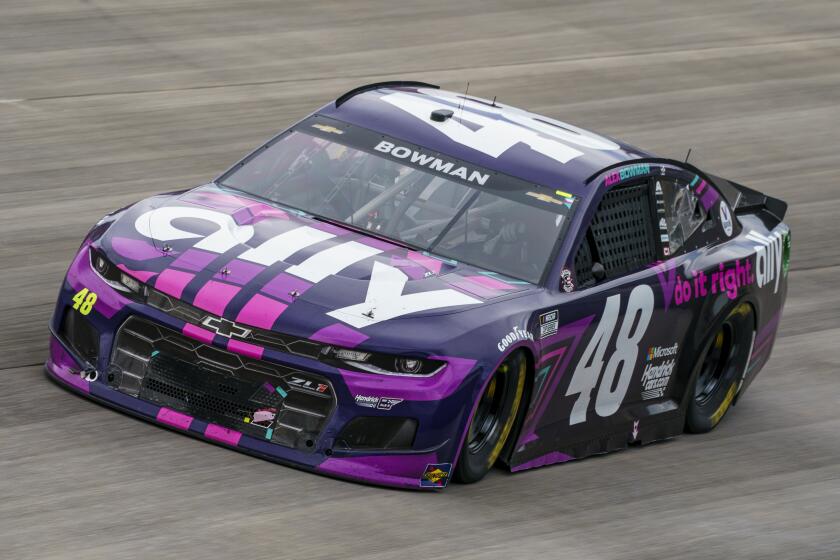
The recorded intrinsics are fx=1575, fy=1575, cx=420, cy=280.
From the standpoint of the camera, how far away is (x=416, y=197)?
7594 mm

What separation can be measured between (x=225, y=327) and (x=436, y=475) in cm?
107

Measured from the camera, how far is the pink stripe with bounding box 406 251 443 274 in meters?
7.05

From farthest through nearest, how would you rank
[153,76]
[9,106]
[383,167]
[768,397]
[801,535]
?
[153,76], [9,106], [768,397], [383,167], [801,535]

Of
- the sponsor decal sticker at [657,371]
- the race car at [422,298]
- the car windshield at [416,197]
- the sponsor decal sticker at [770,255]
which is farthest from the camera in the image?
the sponsor decal sticker at [770,255]

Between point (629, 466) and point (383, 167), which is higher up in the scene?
point (383, 167)

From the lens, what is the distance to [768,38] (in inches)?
753

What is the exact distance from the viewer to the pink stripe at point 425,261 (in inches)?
278

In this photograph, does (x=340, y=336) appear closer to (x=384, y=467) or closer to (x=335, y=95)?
(x=384, y=467)

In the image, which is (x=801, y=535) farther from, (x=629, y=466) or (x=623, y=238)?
(x=623, y=238)

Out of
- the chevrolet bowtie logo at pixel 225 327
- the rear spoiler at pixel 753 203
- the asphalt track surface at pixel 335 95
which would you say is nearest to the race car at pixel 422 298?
the chevrolet bowtie logo at pixel 225 327

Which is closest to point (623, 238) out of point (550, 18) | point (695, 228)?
point (695, 228)

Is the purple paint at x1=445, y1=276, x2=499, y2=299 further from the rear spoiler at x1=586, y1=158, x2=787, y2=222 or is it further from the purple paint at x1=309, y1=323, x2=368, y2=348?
the rear spoiler at x1=586, y1=158, x2=787, y2=222

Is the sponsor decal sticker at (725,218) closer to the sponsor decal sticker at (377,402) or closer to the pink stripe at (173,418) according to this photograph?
the sponsor decal sticker at (377,402)

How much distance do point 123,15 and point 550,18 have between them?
16.6 feet
